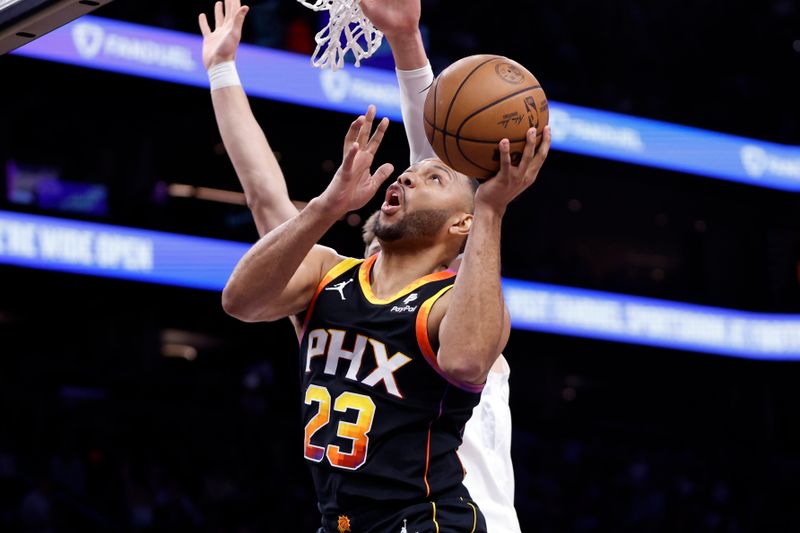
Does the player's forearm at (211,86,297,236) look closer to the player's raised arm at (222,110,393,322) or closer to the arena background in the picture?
the player's raised arm at (222,110,393,322)

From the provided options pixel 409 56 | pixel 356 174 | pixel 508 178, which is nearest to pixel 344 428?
pixel 356 174

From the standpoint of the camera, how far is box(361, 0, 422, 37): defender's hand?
11.6ft

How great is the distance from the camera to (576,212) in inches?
661

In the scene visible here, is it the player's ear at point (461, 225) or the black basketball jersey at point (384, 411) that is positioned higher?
the player's ear at point (461, 225)

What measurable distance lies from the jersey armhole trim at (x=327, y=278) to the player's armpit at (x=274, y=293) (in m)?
0.02

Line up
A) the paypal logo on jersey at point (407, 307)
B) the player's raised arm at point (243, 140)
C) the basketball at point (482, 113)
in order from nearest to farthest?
1. the basketball at point (482, 113)
2. the paypal logo on jersey at point (407, 307)
3. the player's raised arm at point (243, 140)

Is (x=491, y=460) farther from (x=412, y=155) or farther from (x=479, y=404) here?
(x=412, y=155)

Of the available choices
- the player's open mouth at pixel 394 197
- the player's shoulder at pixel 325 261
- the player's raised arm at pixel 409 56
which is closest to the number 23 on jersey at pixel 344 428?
the player's shoulder at pixel 325 261

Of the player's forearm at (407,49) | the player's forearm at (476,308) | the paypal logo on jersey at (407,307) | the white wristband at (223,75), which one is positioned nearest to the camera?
the player's forearm at (476,308)

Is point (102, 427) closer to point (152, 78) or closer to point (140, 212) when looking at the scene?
point (140, 212)

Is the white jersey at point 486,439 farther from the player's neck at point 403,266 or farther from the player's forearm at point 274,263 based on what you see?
the player's forearm at point 274,263

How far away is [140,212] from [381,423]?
8.30 m

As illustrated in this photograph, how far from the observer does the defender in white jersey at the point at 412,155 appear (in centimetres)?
329

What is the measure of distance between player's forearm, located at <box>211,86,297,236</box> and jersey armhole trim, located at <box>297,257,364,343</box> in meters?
0.20
